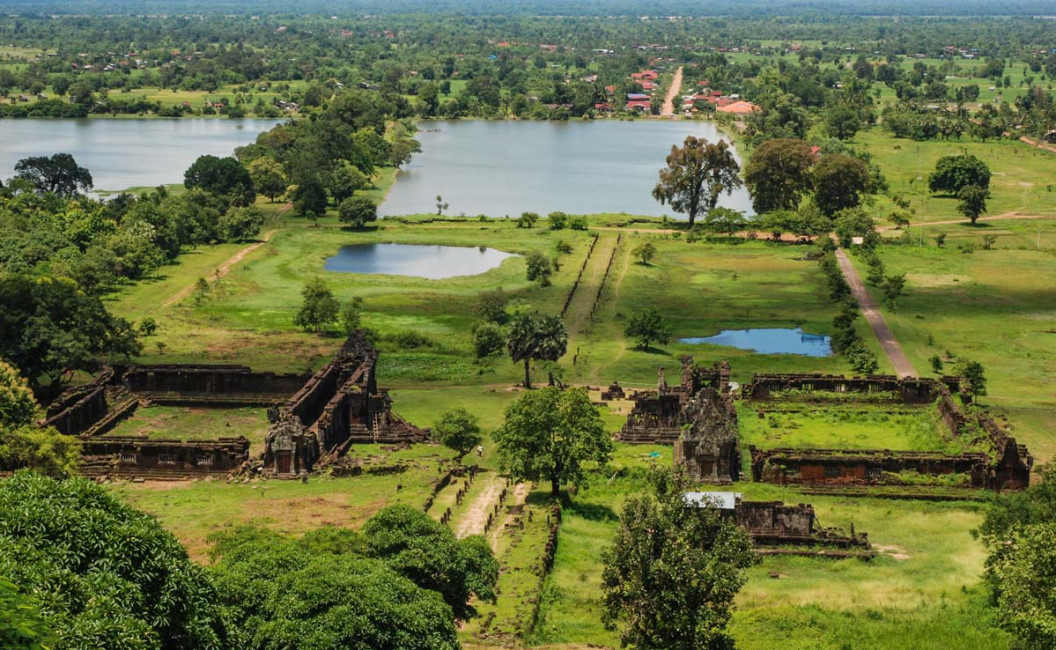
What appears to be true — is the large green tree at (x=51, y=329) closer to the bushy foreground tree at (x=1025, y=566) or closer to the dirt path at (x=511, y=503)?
the dirt path at (x=511, y=503)

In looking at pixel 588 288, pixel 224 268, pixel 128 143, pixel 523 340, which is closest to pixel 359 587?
pixel 523 340

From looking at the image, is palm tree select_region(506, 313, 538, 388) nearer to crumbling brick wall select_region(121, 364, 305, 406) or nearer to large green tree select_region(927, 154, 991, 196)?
crumbling brick wall select_region(121, 364, 305, 406)

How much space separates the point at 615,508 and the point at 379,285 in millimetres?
43274

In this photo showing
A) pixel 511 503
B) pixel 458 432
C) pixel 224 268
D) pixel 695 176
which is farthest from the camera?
pixel 695 176

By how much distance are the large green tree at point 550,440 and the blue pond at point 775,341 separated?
2489 centimetres

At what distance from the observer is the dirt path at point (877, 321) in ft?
217

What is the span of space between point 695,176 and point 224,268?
39.4 m

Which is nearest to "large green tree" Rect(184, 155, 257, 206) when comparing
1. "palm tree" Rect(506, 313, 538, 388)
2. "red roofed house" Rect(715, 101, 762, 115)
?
"palm tree" Rect(506, 313, 538, 388)

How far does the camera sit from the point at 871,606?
36688 mm

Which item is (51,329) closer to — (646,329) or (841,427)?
(646,329)

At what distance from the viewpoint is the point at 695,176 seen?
11056 cm

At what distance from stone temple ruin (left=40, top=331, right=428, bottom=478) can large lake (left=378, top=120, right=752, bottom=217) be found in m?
56.4

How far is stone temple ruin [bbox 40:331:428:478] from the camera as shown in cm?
5000

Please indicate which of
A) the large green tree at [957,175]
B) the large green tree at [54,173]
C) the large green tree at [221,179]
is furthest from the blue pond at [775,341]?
the large green tree at [54,173]
